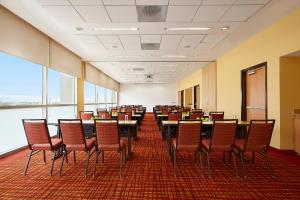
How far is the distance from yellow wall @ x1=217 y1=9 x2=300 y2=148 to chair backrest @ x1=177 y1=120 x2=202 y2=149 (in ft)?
8.47

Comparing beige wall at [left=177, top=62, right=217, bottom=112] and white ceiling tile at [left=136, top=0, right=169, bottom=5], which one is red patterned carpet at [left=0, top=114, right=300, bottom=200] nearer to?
white ceiling tile at [left=136, top=0, right=169, bottom=5]

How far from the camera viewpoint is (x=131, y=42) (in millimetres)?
6629

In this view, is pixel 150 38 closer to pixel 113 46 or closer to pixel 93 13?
pixel 113 46

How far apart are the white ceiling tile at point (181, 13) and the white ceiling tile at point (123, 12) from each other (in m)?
0.72

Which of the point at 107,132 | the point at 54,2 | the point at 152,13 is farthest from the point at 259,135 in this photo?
the point at 54,2

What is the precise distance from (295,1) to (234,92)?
3.99m

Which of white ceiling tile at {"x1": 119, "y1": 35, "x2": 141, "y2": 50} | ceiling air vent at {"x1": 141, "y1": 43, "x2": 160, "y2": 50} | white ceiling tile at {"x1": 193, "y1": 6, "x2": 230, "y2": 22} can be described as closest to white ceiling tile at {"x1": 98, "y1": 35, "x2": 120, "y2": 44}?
white ceiling tile at {"x1": 119, "y1": 35, "x2": 141, "y2": 50}

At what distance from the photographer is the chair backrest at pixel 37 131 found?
3408 millimetres

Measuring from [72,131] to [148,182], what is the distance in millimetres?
1392

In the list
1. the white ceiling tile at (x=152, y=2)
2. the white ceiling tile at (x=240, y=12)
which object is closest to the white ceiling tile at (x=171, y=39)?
the white ceiling tile at (x=240, y=12)

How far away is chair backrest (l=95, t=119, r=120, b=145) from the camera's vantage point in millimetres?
3441

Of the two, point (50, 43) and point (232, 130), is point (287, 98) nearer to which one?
point (232, 130)

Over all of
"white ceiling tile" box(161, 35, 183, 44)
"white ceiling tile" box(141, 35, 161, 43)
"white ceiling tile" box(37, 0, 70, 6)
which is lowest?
"white ceiling tile" box(141, 35, 161, 43)

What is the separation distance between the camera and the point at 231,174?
3576mm
